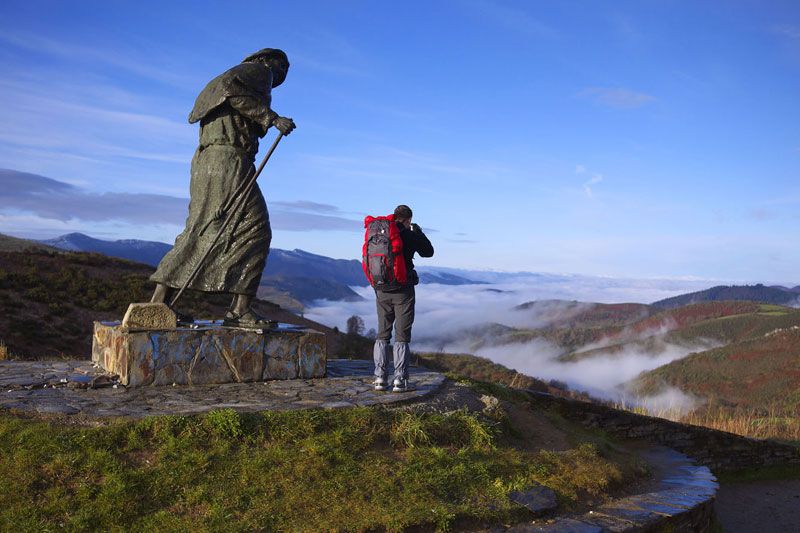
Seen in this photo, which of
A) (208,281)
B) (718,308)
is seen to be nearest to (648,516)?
(208,281)

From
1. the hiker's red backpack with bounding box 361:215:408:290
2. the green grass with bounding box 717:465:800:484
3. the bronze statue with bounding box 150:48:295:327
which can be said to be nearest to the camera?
the hiker's red backpack with bounding box 361:215:408:290

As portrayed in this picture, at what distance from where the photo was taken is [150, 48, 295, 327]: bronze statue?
7.59 metres

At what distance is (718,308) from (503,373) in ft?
101

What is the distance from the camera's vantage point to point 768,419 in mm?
15062

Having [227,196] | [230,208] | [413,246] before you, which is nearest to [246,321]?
[230,208]

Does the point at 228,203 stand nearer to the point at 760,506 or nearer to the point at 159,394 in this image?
the point at 159,394

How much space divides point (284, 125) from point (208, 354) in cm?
261

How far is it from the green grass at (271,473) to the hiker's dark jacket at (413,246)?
1575 millimetres

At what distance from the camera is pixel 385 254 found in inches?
274

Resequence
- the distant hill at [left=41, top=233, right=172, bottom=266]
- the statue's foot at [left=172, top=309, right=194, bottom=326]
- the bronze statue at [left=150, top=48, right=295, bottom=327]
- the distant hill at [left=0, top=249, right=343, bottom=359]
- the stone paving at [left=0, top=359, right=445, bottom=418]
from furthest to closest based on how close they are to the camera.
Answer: the distant hill at [left=41, top=233, right=172, bottom=266] < the distant hill at [left=0, top=249, right=343, bottom=359] < the statue's foot at [left=172, top=309, right=194, bottom=326] < the bronze statue at [left=150, top=48, right=295, bottom=327] < the stone paving at [left=0, top=359, right=445, bottom=418]

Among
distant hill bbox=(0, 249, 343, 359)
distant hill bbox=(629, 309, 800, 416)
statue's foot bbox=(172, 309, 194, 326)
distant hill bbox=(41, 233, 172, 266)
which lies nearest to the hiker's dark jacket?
statue's foot bbox=(172, 309, 194, 326)

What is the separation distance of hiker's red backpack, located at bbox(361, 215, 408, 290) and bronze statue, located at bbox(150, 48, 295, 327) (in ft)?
4.77

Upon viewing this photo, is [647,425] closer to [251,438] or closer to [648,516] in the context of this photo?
[648,516]

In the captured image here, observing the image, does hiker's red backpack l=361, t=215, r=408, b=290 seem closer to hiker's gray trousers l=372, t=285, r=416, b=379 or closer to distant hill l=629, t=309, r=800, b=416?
hiker's gray trousers l=372, t=285, r=416, b=379
